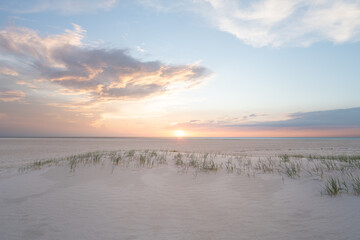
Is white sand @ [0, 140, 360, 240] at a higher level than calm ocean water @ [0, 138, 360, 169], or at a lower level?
higher

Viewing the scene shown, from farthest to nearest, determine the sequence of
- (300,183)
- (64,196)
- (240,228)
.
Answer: (300,183) < (64,196) < (240,228)

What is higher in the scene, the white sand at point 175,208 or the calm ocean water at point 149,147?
the white sand at point 175,208

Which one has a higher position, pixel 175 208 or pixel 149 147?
pixel 175 208

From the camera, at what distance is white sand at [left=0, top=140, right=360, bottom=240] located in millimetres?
3457

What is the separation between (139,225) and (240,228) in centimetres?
198

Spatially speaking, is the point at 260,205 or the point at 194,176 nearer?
the point at 260,205

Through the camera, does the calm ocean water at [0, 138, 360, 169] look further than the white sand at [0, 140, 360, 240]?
Yes

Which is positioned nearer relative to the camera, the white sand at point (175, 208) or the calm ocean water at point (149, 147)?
the white sand at point (175, 208)

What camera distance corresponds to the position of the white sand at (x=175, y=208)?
3457 mm

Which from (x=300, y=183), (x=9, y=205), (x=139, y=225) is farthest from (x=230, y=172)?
(x=9, y=205)

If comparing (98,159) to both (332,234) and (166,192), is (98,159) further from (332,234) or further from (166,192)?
(332,234)

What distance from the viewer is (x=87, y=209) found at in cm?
435

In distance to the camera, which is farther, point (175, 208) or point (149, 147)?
point (149, 147)

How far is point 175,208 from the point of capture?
4.43m
